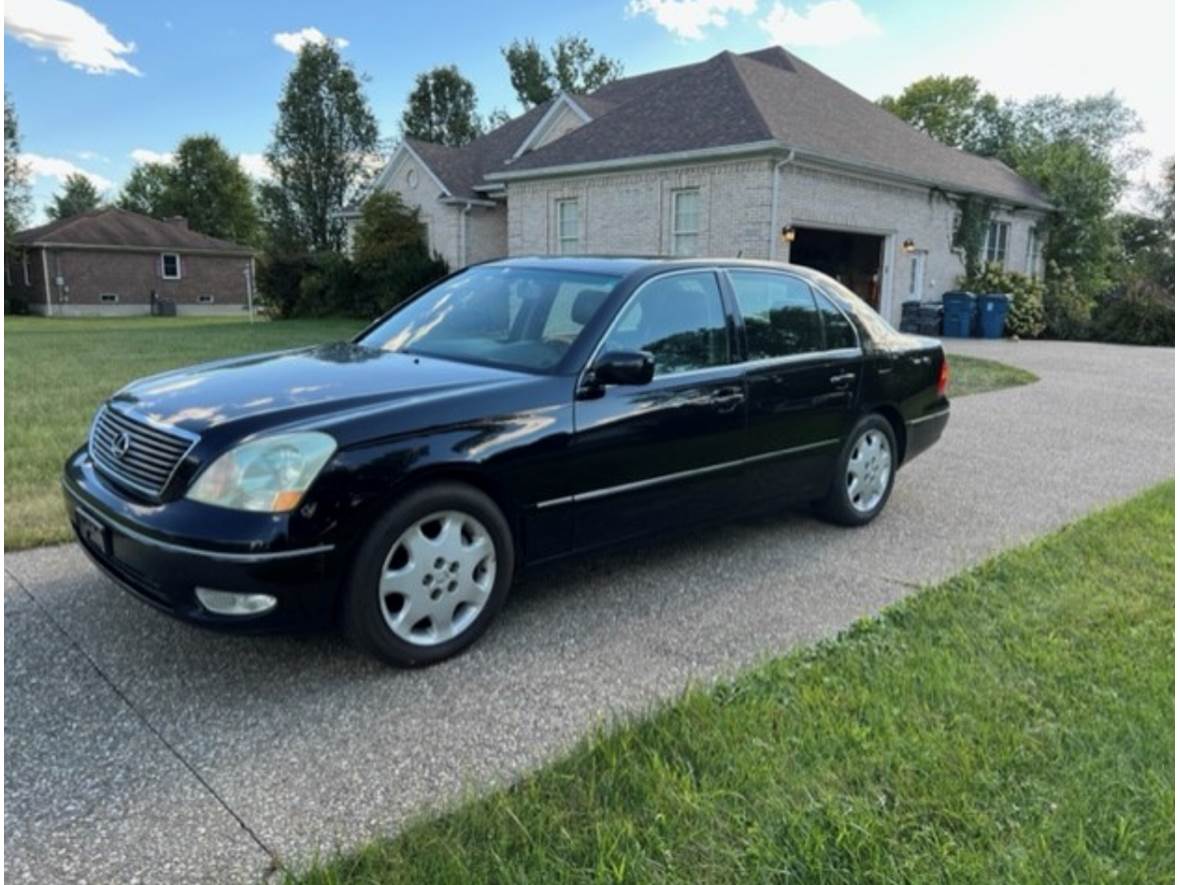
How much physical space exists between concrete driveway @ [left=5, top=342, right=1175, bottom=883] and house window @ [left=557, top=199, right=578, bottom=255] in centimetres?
1644

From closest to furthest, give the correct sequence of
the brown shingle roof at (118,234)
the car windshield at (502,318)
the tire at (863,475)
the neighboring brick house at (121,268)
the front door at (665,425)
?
the front door at (665,425) → the car windshield at (502,318) → the tire at (863,475) → the neighboring brick house at (121,268) → the brown shingle roof at (118,234)

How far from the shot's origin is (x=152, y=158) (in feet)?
220

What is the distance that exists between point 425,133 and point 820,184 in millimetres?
37407

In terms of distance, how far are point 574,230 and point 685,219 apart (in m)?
3.44

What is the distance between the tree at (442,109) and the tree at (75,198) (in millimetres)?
38511

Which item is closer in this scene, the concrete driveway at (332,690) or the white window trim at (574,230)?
the concrete driveway at (332,690)

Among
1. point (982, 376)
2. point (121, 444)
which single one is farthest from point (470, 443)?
point (982, 376)

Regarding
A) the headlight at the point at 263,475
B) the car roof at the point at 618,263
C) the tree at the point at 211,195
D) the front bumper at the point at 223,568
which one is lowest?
the front bumper at the point at 223,568

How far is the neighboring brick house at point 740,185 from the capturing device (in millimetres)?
17266

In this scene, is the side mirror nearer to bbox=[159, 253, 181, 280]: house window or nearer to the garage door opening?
the garage door opening

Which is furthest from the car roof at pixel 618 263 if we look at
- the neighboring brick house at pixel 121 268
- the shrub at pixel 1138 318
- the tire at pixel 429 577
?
the neighboring brick house at pixel 121 268

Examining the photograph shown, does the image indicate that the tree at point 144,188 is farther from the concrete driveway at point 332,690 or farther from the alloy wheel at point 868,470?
the concrete driveway at point 332,690

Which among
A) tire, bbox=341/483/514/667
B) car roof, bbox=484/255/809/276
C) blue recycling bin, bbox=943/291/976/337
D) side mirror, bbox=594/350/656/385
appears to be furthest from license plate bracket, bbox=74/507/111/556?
blue recycling bin, bbox=943/291/976/337

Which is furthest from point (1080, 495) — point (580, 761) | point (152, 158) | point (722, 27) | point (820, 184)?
point (152, 158)
